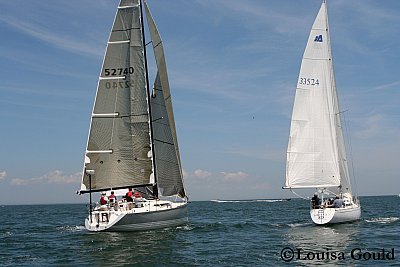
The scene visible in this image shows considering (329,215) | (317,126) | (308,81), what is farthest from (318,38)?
(329,215)

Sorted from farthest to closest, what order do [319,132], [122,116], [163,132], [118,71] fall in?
[319,132]
[163,132]
[118,71]
[122,116]

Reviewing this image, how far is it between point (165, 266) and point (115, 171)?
13917mm

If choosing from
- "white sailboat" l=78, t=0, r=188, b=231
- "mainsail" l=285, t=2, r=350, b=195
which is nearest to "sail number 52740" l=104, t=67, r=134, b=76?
"white sailboat" l=78, t=0, r=188, b=231

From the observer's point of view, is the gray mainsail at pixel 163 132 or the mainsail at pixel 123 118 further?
the gray mainsail at pixel 163 132

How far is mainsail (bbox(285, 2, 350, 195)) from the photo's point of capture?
120 ft

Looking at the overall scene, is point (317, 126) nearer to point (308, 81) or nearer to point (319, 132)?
point (319, 132)

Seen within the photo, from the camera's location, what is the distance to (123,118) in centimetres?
3306

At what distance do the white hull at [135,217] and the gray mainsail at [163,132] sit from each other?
3.07 meters

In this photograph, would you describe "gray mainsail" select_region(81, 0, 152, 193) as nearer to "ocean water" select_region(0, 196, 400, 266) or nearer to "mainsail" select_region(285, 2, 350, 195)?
"ocean water" select_region(0, 196, 400, 266)

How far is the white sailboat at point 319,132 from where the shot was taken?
36375 mm

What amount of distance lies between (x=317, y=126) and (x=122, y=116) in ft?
46.7

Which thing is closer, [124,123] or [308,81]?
[124,123]

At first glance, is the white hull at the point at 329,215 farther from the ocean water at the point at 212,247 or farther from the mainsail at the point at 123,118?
the mainsail at the point at 123,118

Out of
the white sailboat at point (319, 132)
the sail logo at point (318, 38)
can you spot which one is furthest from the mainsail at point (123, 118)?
the sail logo at point (318, 38)
